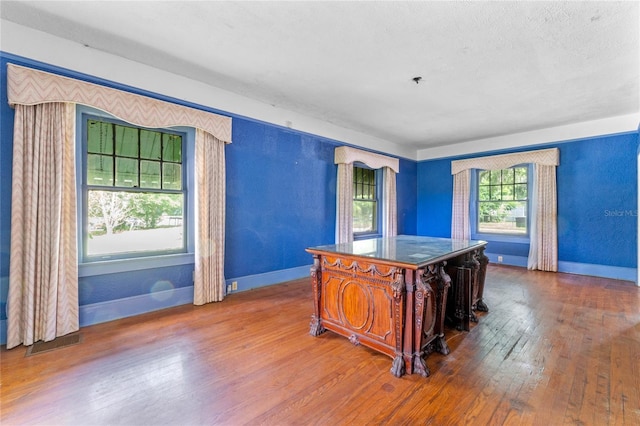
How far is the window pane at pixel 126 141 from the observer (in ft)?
9.88

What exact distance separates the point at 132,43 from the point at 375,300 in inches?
129

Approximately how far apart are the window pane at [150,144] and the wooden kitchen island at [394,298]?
2263mm

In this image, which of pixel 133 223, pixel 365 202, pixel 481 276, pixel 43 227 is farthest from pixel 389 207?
pixel 43 227

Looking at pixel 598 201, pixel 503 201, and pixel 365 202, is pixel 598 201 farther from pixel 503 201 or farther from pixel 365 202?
pixel 365 202

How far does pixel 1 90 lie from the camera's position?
7.80ft

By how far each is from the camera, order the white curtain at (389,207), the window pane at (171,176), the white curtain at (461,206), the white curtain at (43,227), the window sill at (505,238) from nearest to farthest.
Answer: the white curtain at (43,227)
the window pane at (171,176)
the window sill at (505,238)
the white curtain at (389,207)
the white curtain at (461,206)

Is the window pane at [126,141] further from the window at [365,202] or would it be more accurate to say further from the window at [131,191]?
the window at [365,202]

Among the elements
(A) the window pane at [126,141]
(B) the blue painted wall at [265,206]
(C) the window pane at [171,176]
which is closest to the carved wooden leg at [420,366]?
(B) the blue painted wall at [265,206]

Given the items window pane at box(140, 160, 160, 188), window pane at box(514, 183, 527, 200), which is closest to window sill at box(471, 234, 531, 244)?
window pane at box(514, 183, 527, 200)

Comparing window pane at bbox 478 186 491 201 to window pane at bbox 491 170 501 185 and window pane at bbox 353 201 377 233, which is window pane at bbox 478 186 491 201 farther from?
window pane at bbox 353 201 377 233

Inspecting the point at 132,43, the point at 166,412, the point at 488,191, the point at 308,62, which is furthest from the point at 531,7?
the point at 488,191

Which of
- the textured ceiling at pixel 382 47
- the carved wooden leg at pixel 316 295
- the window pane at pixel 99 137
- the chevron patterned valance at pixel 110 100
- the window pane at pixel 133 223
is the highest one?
the textured ceiling at pixel 382 47

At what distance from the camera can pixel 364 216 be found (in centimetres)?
606

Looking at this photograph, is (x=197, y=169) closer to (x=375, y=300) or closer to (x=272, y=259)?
(x=272, y=259)
